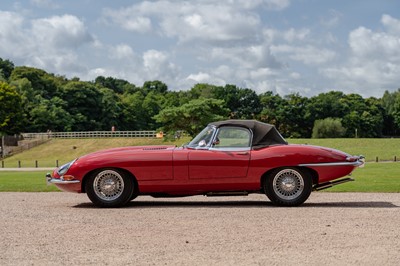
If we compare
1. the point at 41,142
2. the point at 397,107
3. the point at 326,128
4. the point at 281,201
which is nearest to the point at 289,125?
the point at 326,128

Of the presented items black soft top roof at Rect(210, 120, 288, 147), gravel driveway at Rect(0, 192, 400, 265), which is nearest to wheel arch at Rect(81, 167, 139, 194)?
gravel driveway at Rect(0, 192, 400, 265)

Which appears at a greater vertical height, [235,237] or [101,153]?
[101,153]

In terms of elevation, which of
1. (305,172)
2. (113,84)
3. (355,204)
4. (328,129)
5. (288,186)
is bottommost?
(355,204)

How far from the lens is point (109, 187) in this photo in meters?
10.5

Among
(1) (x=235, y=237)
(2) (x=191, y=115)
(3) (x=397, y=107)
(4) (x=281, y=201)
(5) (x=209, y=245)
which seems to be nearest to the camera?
(5) (x=209, y=245)

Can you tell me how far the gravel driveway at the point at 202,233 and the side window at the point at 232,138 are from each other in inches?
42.6

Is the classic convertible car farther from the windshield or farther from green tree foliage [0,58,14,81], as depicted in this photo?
green tree foliage [0,58,14,81]

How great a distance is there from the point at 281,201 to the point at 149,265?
4.98 metres

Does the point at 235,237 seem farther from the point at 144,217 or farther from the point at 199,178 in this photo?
the point at 199,178

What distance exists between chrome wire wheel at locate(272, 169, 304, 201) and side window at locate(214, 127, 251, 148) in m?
0.83

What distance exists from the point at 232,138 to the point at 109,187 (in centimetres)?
232

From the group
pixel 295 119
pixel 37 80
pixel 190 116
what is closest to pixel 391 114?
pixel 295 119

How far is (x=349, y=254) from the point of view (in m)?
6.15

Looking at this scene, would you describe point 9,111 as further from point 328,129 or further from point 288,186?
point 288,186
